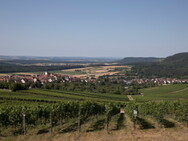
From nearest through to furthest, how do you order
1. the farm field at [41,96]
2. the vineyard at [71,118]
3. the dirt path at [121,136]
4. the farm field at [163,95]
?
the dirt path at [121,136]
the vineyard at [71,118]
the farm field at [41,96]
the farm field at [163,95]

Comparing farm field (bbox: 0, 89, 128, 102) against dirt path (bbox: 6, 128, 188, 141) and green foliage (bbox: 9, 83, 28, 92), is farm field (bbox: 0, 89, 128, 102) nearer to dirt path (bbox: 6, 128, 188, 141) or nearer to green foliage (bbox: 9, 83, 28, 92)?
green foliage (bbox: 9, 83, 28, 92)

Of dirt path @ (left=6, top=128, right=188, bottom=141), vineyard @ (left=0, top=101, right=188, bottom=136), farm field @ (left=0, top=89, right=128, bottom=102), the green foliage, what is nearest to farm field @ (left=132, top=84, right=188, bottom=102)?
farm field @ (left=0, top=89, right=128, bottom=102)

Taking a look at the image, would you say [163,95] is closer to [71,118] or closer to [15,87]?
[15,87]

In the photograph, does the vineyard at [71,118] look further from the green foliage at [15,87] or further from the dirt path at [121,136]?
the green foliage at [15,87]

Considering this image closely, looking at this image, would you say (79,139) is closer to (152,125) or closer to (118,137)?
(118,137)

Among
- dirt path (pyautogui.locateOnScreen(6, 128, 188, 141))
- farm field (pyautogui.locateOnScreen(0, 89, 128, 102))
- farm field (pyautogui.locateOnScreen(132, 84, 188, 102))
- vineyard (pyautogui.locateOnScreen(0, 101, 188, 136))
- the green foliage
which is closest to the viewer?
dirt path (pyautogui.locateOnScreen(6, 128, 188, 141))

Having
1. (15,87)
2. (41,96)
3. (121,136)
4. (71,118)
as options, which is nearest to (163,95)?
(41,96)

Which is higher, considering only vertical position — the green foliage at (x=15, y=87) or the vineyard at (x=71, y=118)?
the vineyard at (x=71, y=118)

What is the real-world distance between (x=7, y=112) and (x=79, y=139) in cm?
1267

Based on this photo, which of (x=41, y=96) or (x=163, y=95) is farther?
(x=163, y=95)

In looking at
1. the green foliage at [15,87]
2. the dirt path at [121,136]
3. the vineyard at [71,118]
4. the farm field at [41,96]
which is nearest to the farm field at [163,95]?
the farm field at [41,96]

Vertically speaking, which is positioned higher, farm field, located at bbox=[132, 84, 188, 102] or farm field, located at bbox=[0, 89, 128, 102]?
farm field, located at bbox=[0, 89, 128, 102]

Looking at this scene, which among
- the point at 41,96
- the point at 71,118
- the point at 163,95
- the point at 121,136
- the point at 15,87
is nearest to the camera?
the point at 121,136

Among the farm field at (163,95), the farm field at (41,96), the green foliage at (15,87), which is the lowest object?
the farm field at (163,95)
